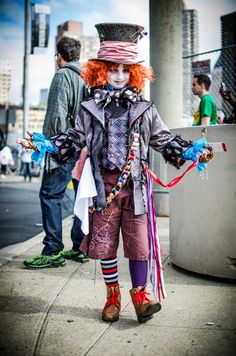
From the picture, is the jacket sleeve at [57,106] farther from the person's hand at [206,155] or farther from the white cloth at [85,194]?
the person's hand at [206,155]

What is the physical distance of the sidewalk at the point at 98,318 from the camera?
95.3 inches

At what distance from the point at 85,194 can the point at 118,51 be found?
0.98m

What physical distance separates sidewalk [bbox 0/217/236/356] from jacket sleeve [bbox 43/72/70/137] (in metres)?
1.32

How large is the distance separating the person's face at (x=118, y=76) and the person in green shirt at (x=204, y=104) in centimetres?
287

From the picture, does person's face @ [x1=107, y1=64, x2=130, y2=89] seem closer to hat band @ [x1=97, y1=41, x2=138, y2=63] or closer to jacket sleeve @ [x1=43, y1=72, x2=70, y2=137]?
hat band @ [x1=97, y1=41, x2=138, y2=63]

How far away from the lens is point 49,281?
3.66 m

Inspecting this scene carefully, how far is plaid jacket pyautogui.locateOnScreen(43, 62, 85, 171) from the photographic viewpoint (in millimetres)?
4051

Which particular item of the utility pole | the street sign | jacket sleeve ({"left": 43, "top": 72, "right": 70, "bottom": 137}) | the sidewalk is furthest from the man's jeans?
the utility pole

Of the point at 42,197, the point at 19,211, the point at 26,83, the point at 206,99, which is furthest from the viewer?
the point at 26,83

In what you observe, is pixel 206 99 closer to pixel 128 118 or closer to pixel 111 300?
pixel 128 118

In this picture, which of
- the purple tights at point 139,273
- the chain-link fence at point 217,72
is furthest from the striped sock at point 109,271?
the chain-link fence at point 217,72

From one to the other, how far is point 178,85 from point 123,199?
4.25m

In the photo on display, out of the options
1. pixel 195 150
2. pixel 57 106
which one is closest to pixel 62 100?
pixel 57 106

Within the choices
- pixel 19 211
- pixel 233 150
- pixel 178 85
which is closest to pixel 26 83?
pixel 19 211
